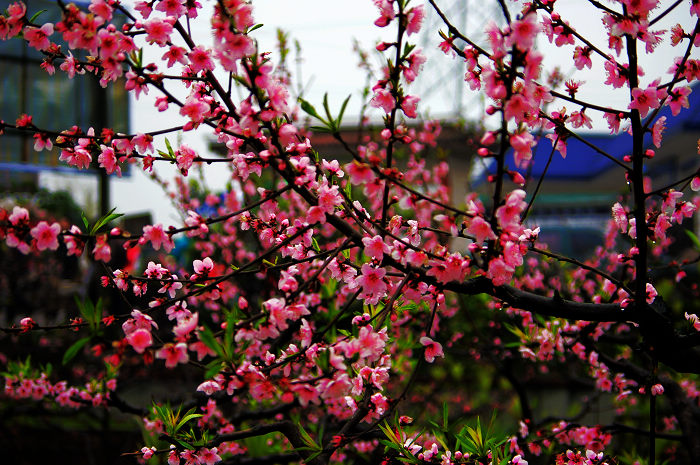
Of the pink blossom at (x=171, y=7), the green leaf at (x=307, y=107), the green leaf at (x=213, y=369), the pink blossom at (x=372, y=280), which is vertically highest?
the pink blossom at (x=171, y=7)

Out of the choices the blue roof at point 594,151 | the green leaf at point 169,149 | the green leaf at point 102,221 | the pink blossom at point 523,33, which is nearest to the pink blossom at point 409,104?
the pink blossom at point 523,33

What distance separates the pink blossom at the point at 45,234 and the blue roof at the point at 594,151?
5.51m

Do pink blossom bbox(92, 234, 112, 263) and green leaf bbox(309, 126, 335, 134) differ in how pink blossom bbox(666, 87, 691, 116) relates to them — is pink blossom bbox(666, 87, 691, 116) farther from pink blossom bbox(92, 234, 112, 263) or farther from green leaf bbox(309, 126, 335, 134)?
pink blossom bbox(92, 234, 112, 263)

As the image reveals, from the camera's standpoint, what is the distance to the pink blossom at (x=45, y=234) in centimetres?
149

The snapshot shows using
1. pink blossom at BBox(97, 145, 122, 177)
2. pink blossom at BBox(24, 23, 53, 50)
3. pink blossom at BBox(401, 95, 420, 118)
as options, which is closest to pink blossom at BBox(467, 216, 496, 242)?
pink blossom at BBox(401, 95, 420, 118)

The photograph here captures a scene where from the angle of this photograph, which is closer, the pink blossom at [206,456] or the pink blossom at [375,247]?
the pink blossom at [375,247]

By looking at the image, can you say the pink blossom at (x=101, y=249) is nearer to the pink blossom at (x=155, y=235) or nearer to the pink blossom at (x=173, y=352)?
the pink blossom at (x=155, y=235)

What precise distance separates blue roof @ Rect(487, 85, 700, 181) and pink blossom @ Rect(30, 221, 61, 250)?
5.51 m

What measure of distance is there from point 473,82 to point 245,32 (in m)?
0.88

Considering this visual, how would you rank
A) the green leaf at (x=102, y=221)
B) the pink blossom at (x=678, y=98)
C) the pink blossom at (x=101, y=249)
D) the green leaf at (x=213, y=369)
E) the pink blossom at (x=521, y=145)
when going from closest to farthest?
the green leaf at (x=213, y=369), the pink blossom at (x=521, y=145), the pink blossom at (x=101, y=249), the green leaf at (x=102, y=221), the pink blossom at (x=678, y=98)

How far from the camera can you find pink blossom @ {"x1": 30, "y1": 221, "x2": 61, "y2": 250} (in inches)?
58.5

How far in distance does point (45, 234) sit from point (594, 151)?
7380 millimetres

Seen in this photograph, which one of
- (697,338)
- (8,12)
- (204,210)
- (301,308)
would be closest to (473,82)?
(301,308)

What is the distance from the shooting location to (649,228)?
1923 millimetres
